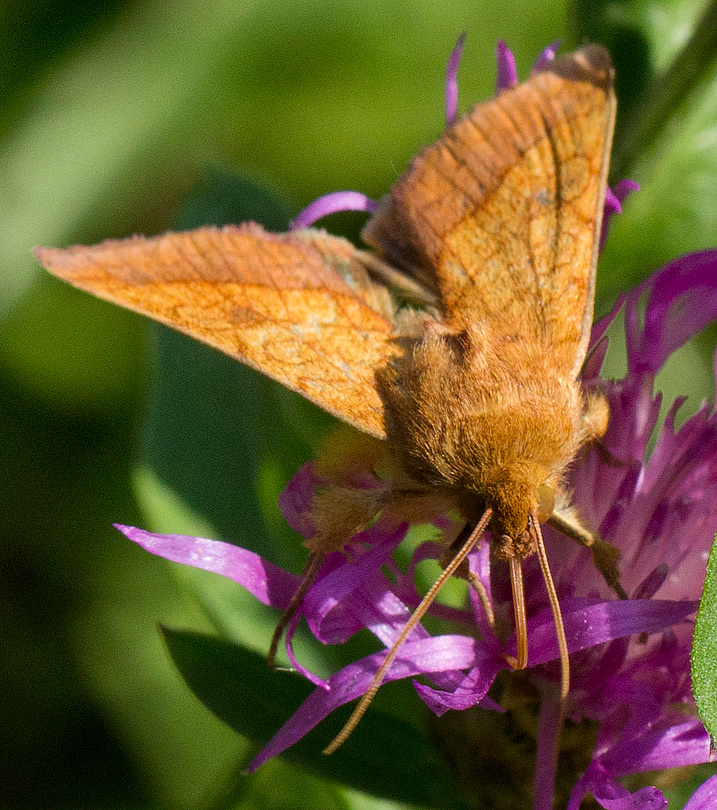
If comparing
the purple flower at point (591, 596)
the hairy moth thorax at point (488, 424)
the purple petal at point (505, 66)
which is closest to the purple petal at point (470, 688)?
the purple flower at point (591, 596)

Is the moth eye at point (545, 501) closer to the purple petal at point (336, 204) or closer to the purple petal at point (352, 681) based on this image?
the purple petal at point (352, 681)

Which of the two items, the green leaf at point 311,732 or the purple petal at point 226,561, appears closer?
the purple petal at point 226,561

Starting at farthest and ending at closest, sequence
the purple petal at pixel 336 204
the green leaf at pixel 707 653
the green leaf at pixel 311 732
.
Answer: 1. the purple petal at pixel 336 204
2. the green leaf at pixel 311 732
3. the green leaf at pixel 707 653

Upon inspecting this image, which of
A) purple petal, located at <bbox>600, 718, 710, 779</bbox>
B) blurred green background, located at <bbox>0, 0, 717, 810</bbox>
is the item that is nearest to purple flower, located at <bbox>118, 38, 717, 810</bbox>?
purple petal, located at <bbox>600, 718, 710, 779</bbox>

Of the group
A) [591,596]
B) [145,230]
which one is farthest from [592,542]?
[145,230]

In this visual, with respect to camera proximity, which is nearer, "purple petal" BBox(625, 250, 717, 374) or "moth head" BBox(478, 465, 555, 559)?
"moth head" BBox(478, 465, 555, 559)

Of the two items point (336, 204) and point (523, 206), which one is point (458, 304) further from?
point (336, 204)

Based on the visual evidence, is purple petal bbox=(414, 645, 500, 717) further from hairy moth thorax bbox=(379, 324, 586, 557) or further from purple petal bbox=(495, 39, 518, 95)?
purple petal bbox=(495, 39, 518, 95)
